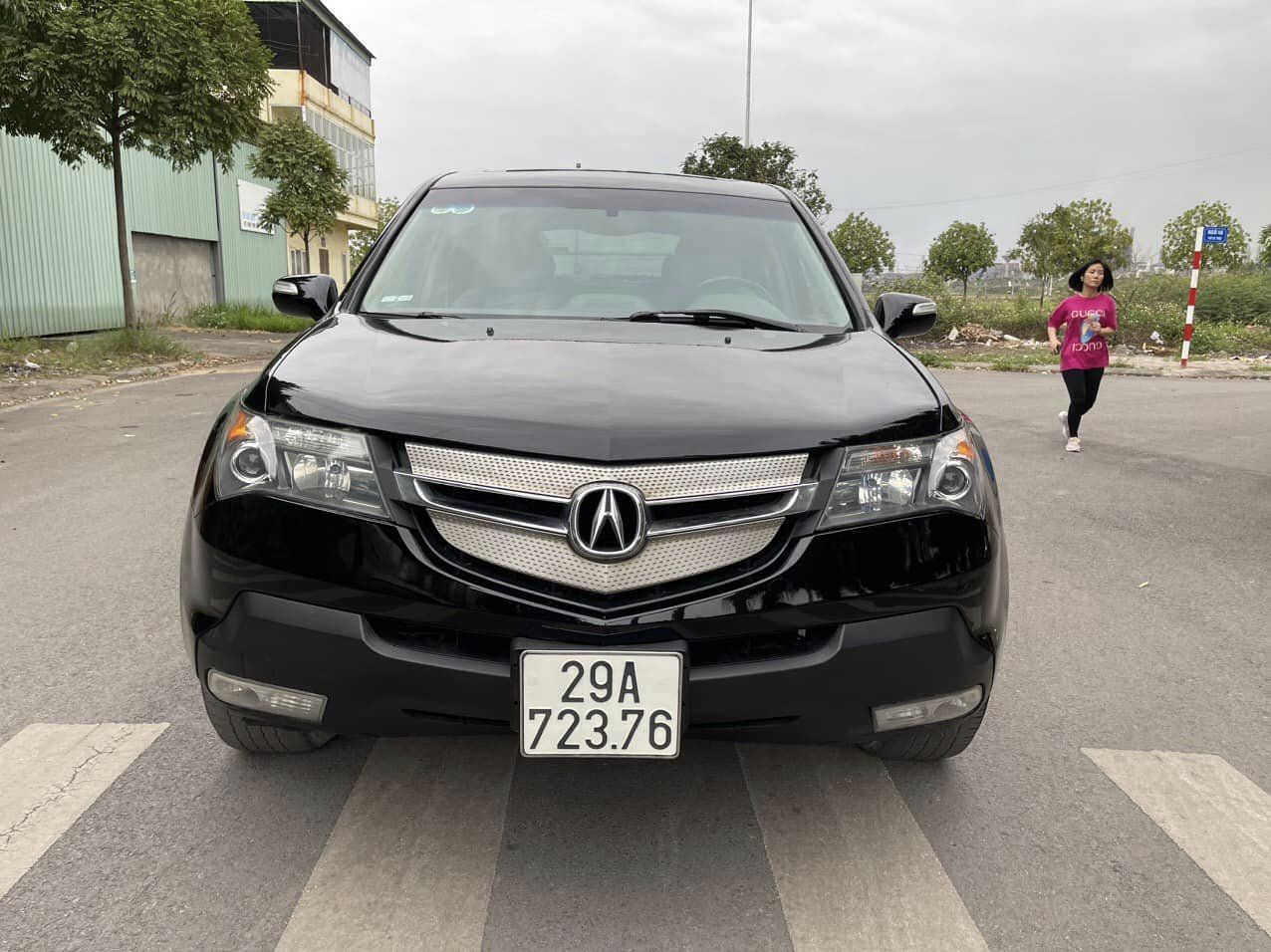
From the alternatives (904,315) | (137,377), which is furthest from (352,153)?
(904,315)

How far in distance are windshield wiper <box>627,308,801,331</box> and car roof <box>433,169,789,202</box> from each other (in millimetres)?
840

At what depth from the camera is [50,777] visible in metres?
2.67

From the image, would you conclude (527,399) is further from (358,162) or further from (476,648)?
(358,162)

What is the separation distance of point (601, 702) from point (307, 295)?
207 centimetres

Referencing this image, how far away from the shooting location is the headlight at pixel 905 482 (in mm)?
2135

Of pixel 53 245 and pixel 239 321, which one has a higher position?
pixel 53 245

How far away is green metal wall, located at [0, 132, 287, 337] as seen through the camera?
62.1 feet

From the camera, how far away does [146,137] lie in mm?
15195

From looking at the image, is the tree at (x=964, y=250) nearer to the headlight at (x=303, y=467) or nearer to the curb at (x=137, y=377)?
the curb at (x=137, y=377)

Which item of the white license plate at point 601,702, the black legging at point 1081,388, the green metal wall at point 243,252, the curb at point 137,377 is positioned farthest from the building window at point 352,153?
the white license plate at point 601,702

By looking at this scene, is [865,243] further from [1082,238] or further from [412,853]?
[412,853]

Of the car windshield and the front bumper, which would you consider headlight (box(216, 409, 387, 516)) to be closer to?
the front bumper

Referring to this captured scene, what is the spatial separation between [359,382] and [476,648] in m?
0.65

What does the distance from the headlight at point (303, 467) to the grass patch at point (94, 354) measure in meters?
12.7
